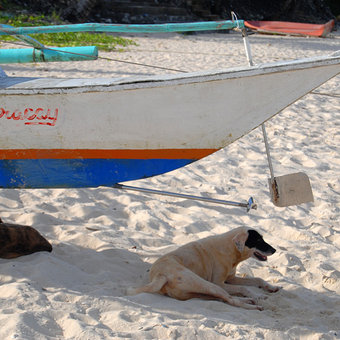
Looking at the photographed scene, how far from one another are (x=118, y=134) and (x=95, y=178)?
1.24 feet

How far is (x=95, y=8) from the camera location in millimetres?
17938

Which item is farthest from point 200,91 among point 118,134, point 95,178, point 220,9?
point 220,9

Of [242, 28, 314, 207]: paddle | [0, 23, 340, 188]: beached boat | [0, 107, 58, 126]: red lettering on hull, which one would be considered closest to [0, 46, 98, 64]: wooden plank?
[0, 23, 340, 188]: beached boat

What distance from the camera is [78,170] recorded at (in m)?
3.93

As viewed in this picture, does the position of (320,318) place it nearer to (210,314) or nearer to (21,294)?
(210,314)

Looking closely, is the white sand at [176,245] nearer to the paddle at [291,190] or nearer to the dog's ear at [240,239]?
the dog's ear at [240,239]

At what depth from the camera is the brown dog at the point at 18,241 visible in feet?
12.3

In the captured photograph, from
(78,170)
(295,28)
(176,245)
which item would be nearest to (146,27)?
(78,170)

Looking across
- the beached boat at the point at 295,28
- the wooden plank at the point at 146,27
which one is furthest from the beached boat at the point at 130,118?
the beached boat at the point at 295,28

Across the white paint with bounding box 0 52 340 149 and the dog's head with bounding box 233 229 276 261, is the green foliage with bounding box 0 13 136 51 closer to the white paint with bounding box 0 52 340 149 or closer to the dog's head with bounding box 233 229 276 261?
the white paint with bounding box 0 52 340 149

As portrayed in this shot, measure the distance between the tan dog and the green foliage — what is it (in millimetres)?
9221

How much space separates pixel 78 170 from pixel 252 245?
4.46 ft

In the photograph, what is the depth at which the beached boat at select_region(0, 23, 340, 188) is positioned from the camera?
368 centimetres

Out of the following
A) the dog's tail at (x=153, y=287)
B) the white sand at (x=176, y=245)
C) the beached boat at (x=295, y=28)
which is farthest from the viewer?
the beached boat at (x=295, y=28)
